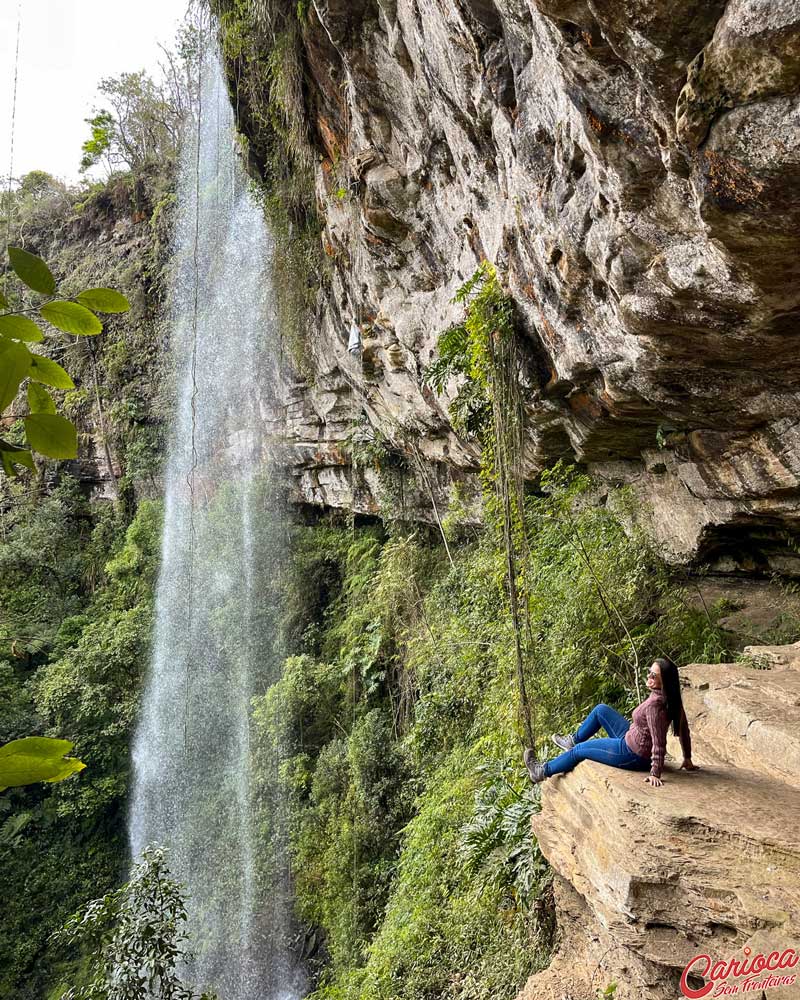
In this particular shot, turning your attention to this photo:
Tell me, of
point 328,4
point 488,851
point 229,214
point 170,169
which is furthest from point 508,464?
point 170,169

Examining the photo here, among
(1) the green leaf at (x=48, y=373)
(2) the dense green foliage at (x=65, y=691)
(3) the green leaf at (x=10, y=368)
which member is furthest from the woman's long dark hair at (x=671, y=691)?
(2) the dense green foliage at (x=65, y=691)

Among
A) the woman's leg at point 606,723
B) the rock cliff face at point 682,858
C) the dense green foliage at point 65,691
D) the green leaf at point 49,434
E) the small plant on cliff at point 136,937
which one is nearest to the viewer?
the green leaf at point 49,434

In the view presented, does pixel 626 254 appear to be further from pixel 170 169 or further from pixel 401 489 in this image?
pixel 170 169

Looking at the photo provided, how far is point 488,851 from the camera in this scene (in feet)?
15.3

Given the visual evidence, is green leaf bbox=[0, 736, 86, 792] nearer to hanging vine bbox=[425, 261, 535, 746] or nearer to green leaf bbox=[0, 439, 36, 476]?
green leaf bbox=[0, 439, 36, 476]

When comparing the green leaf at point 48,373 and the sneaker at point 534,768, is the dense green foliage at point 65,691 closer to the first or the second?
the sneaker at point 534,768

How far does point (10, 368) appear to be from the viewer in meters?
0.52

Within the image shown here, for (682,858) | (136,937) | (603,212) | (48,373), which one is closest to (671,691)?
(682,858)

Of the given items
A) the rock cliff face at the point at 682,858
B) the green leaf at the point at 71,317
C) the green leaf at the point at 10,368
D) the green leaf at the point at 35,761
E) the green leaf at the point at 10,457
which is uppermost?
the green leaf at the point at 71,317

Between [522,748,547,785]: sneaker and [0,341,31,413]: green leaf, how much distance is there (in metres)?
4.21

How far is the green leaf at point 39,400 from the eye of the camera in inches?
26.0

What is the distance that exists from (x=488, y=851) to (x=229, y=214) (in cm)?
1348

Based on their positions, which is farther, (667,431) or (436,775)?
(436,775)

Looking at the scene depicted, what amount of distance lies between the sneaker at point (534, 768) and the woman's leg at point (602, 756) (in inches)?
2.3
